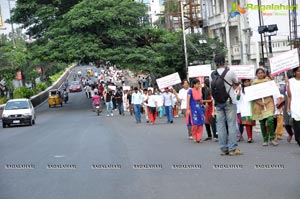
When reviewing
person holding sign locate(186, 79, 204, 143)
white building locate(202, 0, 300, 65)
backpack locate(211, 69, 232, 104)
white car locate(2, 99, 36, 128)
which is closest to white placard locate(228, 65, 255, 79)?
person holding sign locate(186, 79, 204, 143)

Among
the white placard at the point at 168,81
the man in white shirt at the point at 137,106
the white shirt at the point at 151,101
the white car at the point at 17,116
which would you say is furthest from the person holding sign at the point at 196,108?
the white car at the point at 17,116

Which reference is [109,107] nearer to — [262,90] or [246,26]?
[246,26]

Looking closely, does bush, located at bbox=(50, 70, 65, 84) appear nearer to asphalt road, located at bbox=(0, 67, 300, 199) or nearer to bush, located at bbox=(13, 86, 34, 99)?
bush, located at bbox=(13, 86, 34, 99)

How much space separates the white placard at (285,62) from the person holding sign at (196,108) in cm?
297

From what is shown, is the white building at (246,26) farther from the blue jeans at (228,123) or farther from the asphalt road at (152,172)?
the blue jeans at (228,123)

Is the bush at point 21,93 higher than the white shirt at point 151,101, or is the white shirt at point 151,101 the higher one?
the white shirt at point 151,101

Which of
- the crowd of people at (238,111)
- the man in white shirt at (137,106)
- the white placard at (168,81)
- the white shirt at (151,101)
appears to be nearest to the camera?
the crowd of people at (238,111)

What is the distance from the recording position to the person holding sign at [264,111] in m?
14.4

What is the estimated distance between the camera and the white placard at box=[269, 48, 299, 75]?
13.6 m

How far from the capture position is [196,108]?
16797 millimetres

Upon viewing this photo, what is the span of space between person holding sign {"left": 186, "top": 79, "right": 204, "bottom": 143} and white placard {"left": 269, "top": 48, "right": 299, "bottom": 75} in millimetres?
2974

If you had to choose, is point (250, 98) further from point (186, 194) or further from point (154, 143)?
point (186, 194)

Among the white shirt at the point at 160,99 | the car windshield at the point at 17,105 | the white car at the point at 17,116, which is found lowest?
the white car at the point at 17,116

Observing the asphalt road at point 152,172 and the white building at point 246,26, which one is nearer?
the asphalt road at point 152,172
